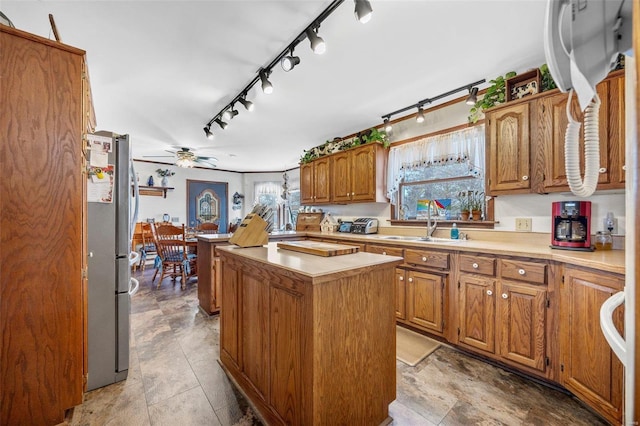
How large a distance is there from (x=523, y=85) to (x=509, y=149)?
22.9 inches

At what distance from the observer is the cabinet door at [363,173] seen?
11.6 ft

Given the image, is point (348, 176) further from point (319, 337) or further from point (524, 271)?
point (319, 337)

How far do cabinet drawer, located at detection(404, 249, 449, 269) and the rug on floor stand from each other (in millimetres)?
715

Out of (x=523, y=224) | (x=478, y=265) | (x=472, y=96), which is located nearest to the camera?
(x=478, y=265)

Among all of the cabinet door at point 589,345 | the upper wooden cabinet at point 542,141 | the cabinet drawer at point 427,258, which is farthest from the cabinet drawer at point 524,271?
the upper wooden cabinet at point 542,141

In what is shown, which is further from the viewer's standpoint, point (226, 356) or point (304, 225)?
point (304, 225)

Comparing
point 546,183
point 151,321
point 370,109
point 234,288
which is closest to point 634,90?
point 234,288

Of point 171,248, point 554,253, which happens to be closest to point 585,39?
point 554,253

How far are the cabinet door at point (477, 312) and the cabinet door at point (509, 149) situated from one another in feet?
2.94

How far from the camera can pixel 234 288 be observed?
Answer: 1768 millimetres

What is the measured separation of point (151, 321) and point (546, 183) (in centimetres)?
406

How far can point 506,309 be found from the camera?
196cm

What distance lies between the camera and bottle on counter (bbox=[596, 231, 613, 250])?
1897 mm

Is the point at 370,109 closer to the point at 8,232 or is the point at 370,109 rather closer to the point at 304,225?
the point at 304,225
